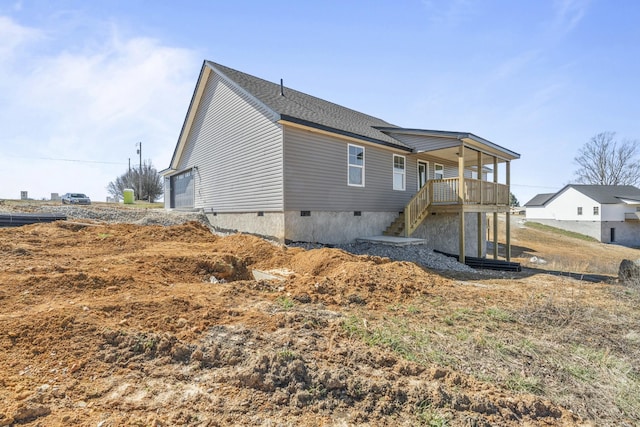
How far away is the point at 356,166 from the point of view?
12.4 metres

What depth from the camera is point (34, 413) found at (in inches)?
87.7

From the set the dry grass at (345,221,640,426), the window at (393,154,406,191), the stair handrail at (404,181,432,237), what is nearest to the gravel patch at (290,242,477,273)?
the stair handrail at (404,181,432,237)

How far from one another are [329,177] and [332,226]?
175 centimetres

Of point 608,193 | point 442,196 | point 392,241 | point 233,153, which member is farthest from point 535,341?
point 608,193

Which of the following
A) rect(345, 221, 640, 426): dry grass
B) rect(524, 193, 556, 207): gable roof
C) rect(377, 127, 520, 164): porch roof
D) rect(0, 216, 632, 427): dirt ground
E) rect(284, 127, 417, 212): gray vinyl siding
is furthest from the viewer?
rect(524, 193, 556, 207): gable roof

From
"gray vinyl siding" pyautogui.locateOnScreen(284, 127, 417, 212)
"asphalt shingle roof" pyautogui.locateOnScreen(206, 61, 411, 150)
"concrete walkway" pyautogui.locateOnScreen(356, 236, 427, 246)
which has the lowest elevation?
"concrete walkway" pyautogui.locateOnScreen(356, 236, 427, 246)

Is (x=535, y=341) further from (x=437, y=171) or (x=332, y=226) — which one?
(x=437, y=171)

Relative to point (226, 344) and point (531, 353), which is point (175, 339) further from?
point (531, 353)

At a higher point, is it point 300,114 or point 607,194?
point 300,114

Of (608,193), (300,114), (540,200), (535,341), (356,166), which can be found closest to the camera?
(535,341)

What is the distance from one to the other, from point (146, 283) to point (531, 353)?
515cm

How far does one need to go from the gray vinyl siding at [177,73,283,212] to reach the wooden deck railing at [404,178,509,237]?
541 centimetres

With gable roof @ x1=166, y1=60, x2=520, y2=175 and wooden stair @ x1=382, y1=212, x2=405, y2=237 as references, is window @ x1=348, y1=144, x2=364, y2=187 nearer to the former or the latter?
Result: gable roof @ x1=166, y1=60, x2=520, y2=175

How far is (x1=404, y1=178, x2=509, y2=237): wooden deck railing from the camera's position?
12.6 meters
